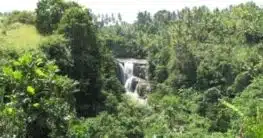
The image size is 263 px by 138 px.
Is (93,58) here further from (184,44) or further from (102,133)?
(184,44)

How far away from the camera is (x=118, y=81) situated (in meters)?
30.5

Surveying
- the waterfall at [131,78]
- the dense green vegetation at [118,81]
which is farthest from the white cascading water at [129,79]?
the dense green vegetation at [118,81]

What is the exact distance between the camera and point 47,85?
12203 millimetres

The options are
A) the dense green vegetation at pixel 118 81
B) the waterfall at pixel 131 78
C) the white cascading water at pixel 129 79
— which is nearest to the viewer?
the dense green vegetation at pixel 118 81

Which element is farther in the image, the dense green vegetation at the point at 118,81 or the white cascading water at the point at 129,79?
the white cascading water at the point at 129,79

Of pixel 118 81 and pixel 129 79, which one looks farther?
pixel 129 79

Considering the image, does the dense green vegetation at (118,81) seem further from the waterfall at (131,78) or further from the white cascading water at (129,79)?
the white cascading water at (129,79)

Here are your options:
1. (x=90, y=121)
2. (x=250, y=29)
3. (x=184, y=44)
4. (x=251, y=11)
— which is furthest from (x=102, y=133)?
(x=251, y=11)

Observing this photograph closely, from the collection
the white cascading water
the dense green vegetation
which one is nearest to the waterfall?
the white cascading water

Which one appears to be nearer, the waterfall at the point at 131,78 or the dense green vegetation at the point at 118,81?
the dense green vegetation at the point at 118,81

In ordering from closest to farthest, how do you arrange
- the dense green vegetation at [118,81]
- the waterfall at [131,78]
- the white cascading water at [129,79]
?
the dense green vegetation at [118,81] → the waterfall at [131,78] → the white cascading water at [129,79]

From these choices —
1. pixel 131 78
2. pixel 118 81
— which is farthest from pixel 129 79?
pixel 118 81

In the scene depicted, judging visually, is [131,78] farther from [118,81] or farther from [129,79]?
[118,81]

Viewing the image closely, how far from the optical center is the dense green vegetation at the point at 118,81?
38.9 ft
